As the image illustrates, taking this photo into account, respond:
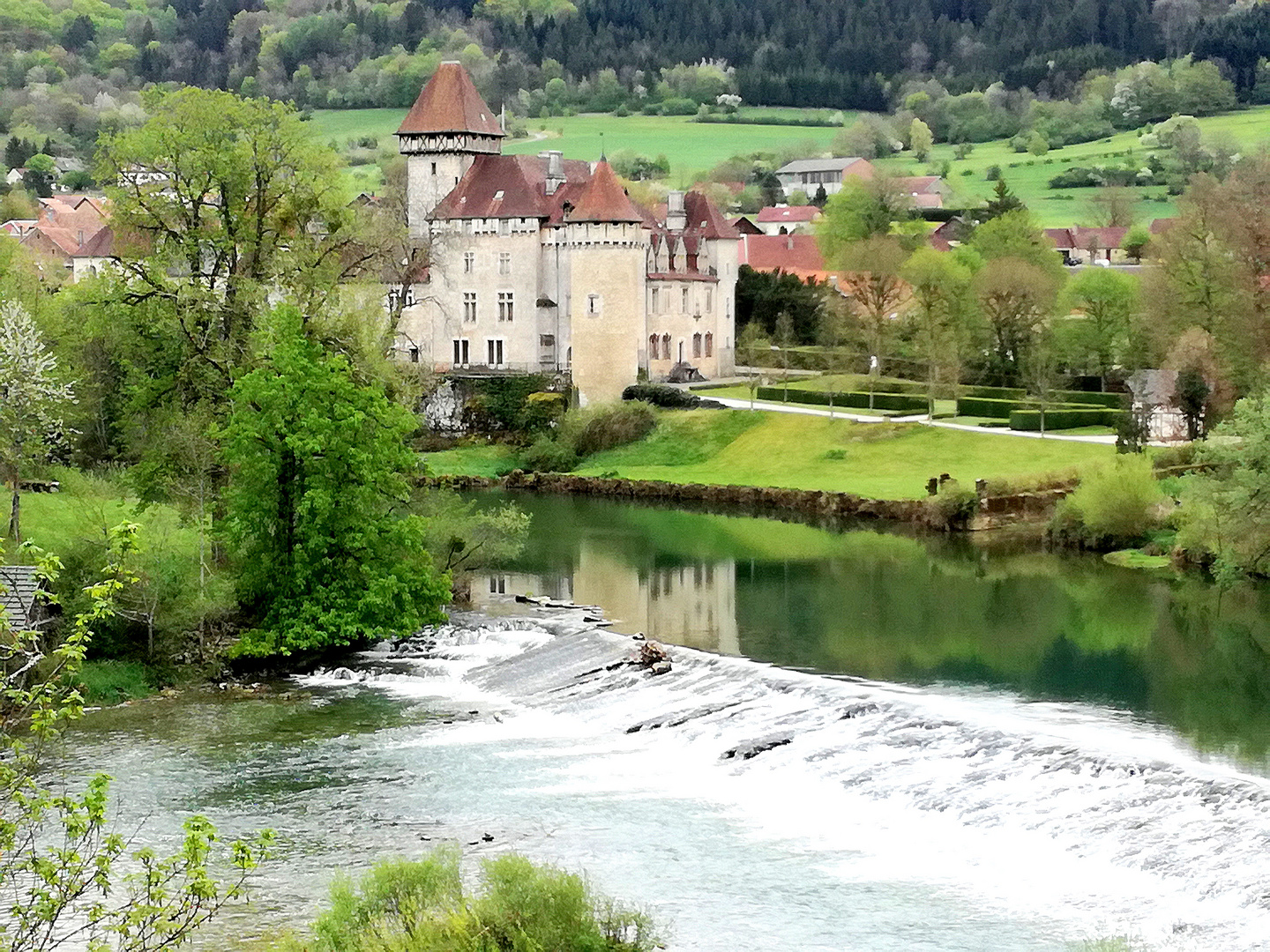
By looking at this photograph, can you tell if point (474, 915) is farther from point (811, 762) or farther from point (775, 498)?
point (775, 498)

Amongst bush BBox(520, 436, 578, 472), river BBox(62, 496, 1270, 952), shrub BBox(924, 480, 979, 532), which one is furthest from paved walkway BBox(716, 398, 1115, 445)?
river BBox(62, 496, 1270, 952)

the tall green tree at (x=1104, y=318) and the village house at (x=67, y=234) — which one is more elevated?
the village house at (x=67, y=234)

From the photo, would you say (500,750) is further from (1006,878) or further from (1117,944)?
(1117,944)

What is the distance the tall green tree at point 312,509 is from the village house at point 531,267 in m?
33.3

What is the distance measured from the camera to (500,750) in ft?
96.6

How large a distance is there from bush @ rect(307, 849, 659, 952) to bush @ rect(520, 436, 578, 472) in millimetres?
46103

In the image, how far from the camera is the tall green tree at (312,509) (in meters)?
35.7

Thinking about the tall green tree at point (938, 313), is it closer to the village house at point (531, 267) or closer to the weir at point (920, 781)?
the village house at point (531, 267)

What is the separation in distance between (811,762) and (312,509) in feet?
40.7

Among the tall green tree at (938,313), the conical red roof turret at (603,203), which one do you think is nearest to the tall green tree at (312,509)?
the tall green tree at (938,313)

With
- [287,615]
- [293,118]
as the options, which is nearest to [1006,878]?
[287,615]

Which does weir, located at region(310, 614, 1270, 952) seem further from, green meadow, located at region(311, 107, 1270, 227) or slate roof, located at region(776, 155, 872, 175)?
slate roof, located at region(776, 155, 872, 175)

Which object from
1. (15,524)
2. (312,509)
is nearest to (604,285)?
(15,524)

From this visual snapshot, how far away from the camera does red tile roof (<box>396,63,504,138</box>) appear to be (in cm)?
7156
